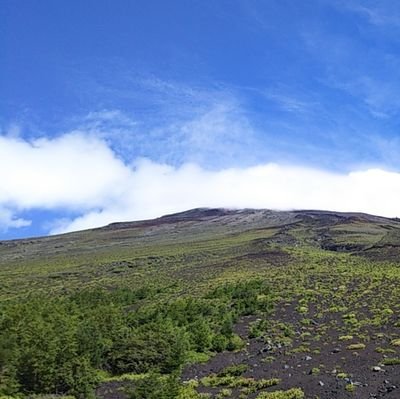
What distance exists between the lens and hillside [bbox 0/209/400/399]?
24766mm

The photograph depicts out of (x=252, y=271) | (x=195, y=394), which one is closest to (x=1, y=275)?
(x=252, y=271)

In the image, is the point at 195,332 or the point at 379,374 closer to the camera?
the point at 379,374

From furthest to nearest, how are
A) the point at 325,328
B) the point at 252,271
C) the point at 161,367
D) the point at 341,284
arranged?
the point at 252,271
the point at 341,284
the point at 325,328
the point at 161,367

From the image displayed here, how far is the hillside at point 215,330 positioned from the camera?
24.8 m

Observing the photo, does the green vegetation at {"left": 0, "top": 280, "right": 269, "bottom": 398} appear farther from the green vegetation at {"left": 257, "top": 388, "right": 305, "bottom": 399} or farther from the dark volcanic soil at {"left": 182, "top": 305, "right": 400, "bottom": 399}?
the green vegetation at {"left": 257, "top": 388, "right": 305, "bottom": 399}

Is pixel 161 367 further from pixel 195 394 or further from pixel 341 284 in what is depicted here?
pixel 341 284

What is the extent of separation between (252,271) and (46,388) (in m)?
48.5

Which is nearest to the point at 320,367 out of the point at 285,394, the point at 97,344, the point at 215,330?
the point at 285,394

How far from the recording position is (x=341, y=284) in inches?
2154

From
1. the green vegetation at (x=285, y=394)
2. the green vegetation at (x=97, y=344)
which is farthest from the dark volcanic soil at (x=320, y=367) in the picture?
the green vegetation at (x=97, y=344)

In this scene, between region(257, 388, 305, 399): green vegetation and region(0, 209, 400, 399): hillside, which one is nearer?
region(257, 388, 305, 399): green vegetation

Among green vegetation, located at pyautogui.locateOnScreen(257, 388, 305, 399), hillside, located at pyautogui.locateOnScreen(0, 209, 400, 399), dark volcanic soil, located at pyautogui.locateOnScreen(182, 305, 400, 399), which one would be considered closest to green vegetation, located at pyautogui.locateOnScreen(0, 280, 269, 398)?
hillside, located at pyautogui.locateOnScreen(0, 209, 400, 399)

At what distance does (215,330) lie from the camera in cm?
3841

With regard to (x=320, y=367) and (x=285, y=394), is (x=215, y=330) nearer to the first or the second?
(x=320, y=367)
